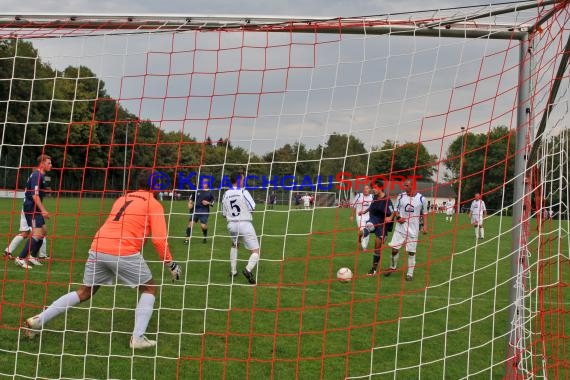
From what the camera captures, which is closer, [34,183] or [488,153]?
[488,153]

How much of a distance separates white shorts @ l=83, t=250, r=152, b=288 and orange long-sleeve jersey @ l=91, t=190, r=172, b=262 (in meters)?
0.06

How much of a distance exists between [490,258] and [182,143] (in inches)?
469

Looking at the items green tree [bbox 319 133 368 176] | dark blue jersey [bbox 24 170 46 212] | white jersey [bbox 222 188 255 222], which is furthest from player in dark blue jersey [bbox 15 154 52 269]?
green tree [bbox 319 133 368 176]

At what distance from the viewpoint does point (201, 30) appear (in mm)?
5203

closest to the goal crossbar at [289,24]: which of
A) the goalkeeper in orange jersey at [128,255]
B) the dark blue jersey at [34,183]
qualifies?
the goalkeeper in orange jersey at [128,255]

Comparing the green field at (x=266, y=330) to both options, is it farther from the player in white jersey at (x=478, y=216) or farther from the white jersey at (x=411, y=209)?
the white jersey at (x=411, y=209)

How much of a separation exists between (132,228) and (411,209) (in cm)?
594

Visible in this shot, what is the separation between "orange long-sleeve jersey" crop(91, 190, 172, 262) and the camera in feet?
18.5

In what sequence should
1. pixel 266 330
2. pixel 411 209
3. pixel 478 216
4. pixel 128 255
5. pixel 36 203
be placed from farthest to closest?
pixel 411 209 → pixel 36 203 → pixel 478 216 → pixel 266 330 → pixel 128 255

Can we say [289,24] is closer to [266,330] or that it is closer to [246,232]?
[266,330]

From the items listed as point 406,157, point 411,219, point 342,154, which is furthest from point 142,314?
point 411,219

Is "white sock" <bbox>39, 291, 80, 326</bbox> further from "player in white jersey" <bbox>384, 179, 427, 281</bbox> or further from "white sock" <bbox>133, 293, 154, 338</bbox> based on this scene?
"player in white jersey" <bbox>384, 179, 427, 281</bbox>

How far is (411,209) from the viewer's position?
33.8 feet

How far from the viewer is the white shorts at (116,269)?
5660 millimetres
